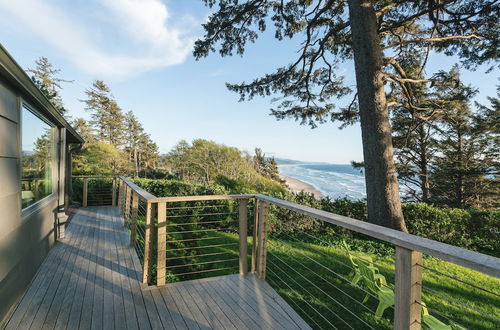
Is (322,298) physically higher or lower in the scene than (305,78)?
lower

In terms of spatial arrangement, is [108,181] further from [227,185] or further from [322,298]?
[322,298]

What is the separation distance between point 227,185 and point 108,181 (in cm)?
443

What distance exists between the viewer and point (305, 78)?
7.88 metres

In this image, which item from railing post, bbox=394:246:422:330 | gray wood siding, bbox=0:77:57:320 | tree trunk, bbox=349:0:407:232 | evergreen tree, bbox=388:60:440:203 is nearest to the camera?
railing post, bbox=394:246:422:330

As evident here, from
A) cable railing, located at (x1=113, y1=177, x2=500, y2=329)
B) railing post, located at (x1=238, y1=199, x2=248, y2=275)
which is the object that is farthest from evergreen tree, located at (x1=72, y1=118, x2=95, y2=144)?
railing post, located at (x1=238, y1=199, x2=248, y2=275)

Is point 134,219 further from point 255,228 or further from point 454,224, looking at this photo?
point 454,224

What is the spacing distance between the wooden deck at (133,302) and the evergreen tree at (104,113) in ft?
105

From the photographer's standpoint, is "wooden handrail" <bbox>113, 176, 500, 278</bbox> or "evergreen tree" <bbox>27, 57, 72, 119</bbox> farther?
"evergreen tree" <bbox>27, 57, 72, 119</bbox>

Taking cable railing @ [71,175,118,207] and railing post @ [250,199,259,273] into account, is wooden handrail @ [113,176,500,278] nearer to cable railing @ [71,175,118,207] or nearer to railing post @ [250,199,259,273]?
railing post @ [250,199,259,273]

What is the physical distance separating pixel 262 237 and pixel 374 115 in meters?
3.96

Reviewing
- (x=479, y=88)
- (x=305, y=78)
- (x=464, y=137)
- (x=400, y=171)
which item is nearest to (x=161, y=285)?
(x=305, y=78)

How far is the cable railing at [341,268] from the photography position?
3.94 ft

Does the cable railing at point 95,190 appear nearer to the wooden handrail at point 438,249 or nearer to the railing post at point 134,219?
the railing post at point 134,219

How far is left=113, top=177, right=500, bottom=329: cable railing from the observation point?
1.20 metres
